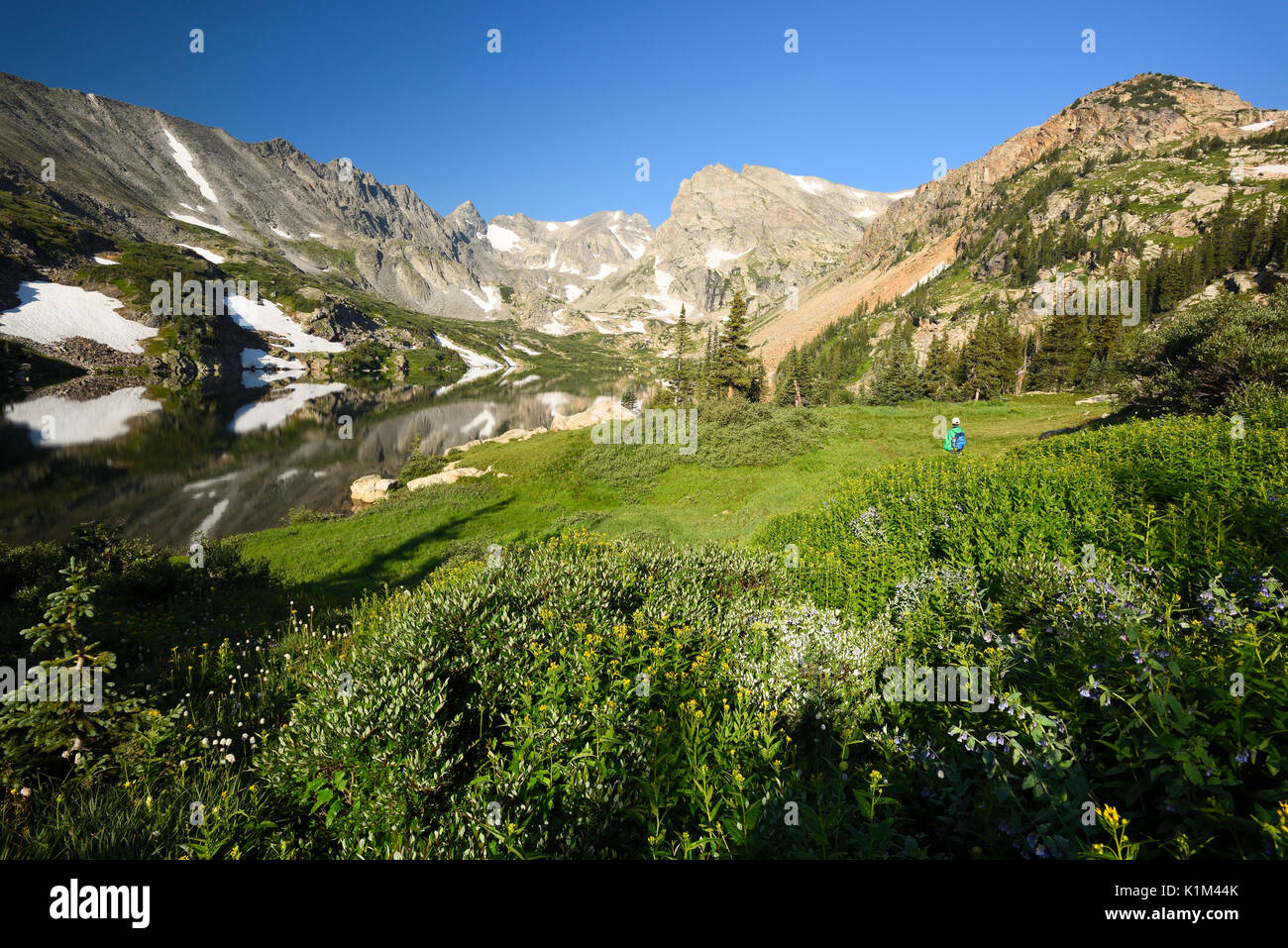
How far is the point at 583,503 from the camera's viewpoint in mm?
30156

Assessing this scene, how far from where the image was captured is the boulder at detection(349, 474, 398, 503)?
37.3 m

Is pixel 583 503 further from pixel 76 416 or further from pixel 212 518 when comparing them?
pixel 76 416

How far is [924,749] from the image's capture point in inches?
161

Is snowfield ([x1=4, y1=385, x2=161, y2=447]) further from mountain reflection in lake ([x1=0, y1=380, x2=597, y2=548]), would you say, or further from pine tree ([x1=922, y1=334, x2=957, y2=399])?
pine tree ([x1=922, y1=334, x2=957, y2=399])

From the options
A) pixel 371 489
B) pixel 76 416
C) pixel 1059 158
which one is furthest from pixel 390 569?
pixel 1059 158

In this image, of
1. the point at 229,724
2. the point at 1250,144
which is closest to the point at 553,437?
the point at 229,724

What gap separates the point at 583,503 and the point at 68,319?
162255 millimetres

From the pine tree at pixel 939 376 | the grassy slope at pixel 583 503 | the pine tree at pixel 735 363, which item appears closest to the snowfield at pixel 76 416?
the grassy slope at pixel 583 503

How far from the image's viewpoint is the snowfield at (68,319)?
10888cm

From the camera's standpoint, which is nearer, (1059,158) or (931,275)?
(931,275)

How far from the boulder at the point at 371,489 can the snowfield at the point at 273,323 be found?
538 feet

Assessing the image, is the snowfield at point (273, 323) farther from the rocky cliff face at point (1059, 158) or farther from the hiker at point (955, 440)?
the hiker at point (955, 440)
